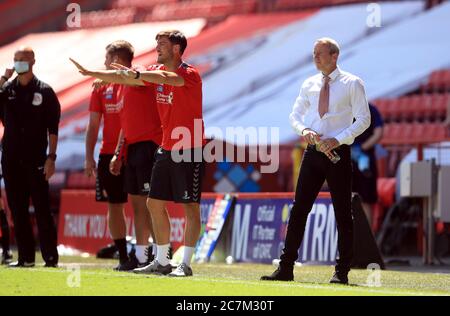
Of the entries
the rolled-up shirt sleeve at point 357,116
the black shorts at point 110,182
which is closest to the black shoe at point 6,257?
the black shorts at point 110,182

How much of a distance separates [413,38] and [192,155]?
14940 millimetres

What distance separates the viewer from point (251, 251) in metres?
13.9

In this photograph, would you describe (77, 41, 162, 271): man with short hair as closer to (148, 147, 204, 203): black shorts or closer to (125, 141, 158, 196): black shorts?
(125, 141, 158, 196): black shorts

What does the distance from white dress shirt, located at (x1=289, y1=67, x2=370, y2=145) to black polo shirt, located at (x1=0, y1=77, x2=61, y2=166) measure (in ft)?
8.72

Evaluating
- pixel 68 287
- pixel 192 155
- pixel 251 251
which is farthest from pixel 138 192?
pixel 251 251

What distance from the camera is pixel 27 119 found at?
36.1 ft

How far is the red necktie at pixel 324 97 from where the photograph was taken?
940 centimetres

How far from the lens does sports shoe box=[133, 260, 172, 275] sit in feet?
32.1

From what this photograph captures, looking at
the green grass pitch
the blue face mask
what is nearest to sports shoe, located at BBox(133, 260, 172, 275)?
the green grass pitch

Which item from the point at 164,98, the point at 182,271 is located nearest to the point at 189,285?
the point at 182,271

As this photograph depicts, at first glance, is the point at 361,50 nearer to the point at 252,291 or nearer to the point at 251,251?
the point at 251,251

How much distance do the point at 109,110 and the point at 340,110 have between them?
2651 millimetres

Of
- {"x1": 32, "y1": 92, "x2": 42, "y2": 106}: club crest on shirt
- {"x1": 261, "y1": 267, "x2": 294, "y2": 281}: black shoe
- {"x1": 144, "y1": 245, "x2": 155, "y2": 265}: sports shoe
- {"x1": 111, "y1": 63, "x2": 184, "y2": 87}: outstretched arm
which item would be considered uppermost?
{"x1": 111, "y1": 63, "x2": 184, "y2": 87}: outstretched arm

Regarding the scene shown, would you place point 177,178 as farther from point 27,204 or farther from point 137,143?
point 27,204
